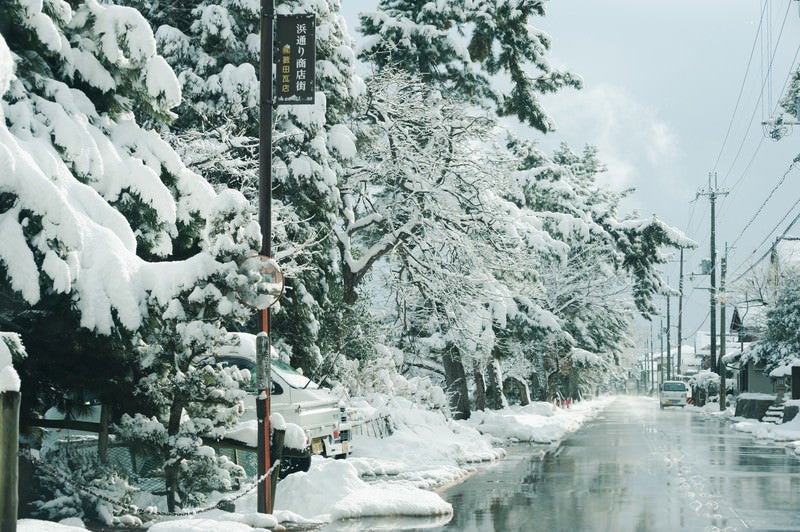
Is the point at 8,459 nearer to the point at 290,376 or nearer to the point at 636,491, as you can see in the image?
the point at 290,376

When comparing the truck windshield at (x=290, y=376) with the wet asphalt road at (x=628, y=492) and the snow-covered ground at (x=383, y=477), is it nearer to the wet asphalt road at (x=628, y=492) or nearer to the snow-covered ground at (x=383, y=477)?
the snow-covered ground at (x=383, y=477)

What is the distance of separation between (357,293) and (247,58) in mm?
7940

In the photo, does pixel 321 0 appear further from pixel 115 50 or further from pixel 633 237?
pixel 633 237

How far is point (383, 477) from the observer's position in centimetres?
1883

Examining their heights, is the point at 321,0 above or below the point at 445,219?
above

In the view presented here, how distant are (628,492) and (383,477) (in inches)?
179

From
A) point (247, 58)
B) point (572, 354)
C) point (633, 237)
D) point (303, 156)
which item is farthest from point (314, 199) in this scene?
point (572, 354)

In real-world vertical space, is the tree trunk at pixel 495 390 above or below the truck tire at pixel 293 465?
below

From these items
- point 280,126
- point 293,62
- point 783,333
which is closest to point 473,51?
point 280,126

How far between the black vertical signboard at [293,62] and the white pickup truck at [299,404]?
4.18 meters

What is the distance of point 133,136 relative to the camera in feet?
45.7

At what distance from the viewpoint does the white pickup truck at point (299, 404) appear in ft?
55.3

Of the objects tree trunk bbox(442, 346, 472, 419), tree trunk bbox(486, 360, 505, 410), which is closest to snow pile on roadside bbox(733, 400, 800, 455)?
tree trunk bbox(442, 346, 472, 419)

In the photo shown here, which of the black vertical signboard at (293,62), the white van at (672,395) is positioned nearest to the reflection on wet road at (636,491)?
the black vertical signboard at (293,62)
